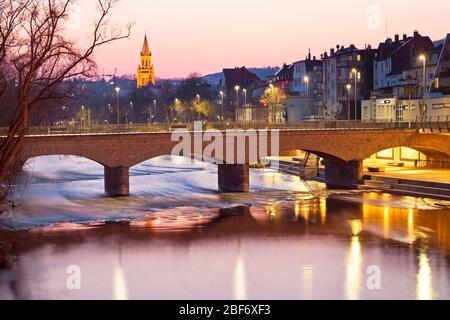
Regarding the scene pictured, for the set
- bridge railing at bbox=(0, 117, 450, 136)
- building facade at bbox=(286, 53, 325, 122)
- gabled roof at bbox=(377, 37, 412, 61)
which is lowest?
bridge railing at bbox=(0, 117, 450, 136)

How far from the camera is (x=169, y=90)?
570ft

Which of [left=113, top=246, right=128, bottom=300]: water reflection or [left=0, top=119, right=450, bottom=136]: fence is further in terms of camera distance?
[left=0, top=119, right=450, bottom=136]: fence

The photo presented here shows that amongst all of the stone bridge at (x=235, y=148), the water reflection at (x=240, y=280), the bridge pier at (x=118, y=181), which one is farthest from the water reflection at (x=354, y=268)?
the bridge pier at (x=118, y=181)

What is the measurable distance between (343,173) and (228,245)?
30.0m

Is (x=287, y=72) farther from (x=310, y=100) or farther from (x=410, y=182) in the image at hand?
(x=410, y=182)

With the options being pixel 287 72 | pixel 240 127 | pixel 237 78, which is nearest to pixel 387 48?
pixel 287 72

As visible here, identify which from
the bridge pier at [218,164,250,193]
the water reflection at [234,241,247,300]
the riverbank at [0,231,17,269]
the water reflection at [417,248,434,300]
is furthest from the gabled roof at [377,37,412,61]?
the riverbank at [0,231,17,269]

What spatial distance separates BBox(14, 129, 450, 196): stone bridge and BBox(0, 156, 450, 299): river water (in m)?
2.30

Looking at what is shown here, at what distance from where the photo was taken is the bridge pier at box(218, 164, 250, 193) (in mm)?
58875

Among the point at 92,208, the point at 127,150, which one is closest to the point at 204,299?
the point at 92,208

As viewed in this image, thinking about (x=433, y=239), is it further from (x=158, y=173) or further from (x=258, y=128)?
(x=158, y=173)

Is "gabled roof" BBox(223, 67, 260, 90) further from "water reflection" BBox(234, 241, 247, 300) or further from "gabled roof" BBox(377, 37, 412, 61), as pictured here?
"water reflection" BBox(234, 241, 247, 300)

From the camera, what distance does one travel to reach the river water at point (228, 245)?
1064 inches

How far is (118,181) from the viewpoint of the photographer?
5428 centimetres
